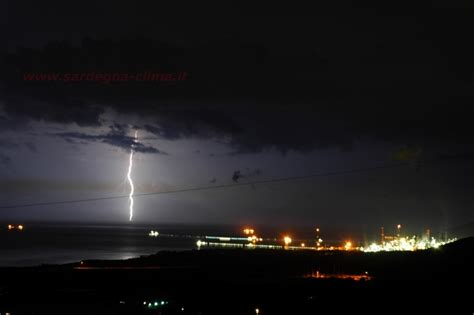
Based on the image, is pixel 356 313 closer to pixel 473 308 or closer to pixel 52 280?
pixel 473 308

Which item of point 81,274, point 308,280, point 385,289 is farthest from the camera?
point 81,274

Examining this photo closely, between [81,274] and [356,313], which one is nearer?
[356,313]

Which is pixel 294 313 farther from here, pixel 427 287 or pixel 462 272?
pixel 462 272

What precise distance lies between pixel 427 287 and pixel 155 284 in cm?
1899

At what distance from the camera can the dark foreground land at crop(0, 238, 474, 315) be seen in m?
26.2

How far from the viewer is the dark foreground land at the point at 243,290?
2617cm

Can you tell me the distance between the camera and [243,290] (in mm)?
33594

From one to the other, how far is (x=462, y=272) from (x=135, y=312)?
29913mm

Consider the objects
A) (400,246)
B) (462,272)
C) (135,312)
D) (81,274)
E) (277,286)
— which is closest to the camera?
(135,312)

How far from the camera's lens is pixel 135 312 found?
2369 cm

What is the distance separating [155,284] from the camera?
36.9 metres

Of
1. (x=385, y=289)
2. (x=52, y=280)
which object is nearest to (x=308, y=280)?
(x=385, y=289)

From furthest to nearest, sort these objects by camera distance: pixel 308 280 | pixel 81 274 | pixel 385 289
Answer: pixel 81 274, pixel 308 280, pixel 385 289

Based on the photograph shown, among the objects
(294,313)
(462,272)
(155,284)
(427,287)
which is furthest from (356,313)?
(462,272)
